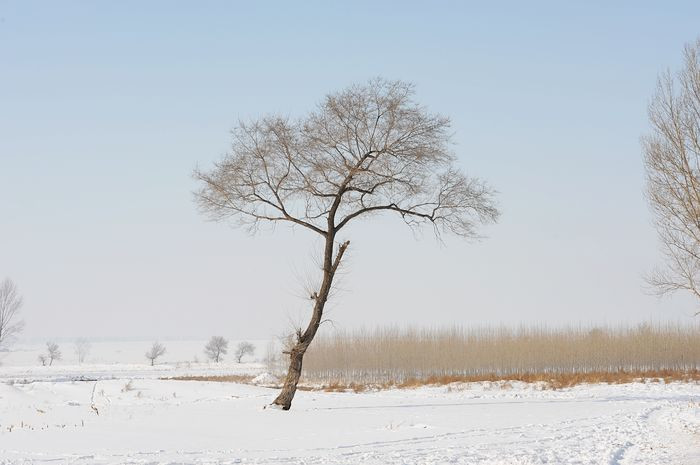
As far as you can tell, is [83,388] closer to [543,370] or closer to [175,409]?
[175,409]

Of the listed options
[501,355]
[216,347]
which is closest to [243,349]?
[216,347]

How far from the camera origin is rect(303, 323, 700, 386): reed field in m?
34.0

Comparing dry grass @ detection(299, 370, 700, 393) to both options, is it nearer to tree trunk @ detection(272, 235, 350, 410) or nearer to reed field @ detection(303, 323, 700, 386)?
reed field @ detection(303, 323, 700, 386)

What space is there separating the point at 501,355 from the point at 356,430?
2171 cm

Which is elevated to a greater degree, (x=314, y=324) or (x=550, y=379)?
(x=314, y=324)

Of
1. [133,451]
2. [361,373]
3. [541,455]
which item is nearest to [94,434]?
[133,451]

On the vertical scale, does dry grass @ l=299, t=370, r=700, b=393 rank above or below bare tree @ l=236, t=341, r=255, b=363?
below

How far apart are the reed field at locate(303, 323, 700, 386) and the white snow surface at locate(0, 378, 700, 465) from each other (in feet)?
30.9

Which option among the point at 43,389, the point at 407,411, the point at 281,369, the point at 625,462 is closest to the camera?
the point at 625,462

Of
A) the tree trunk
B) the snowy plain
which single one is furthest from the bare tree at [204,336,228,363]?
the tree trunk

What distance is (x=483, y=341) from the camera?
36.1 meters

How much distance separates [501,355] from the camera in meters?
35.1

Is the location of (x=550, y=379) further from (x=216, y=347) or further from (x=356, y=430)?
(x=216, y=347)

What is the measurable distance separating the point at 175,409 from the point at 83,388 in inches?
411
